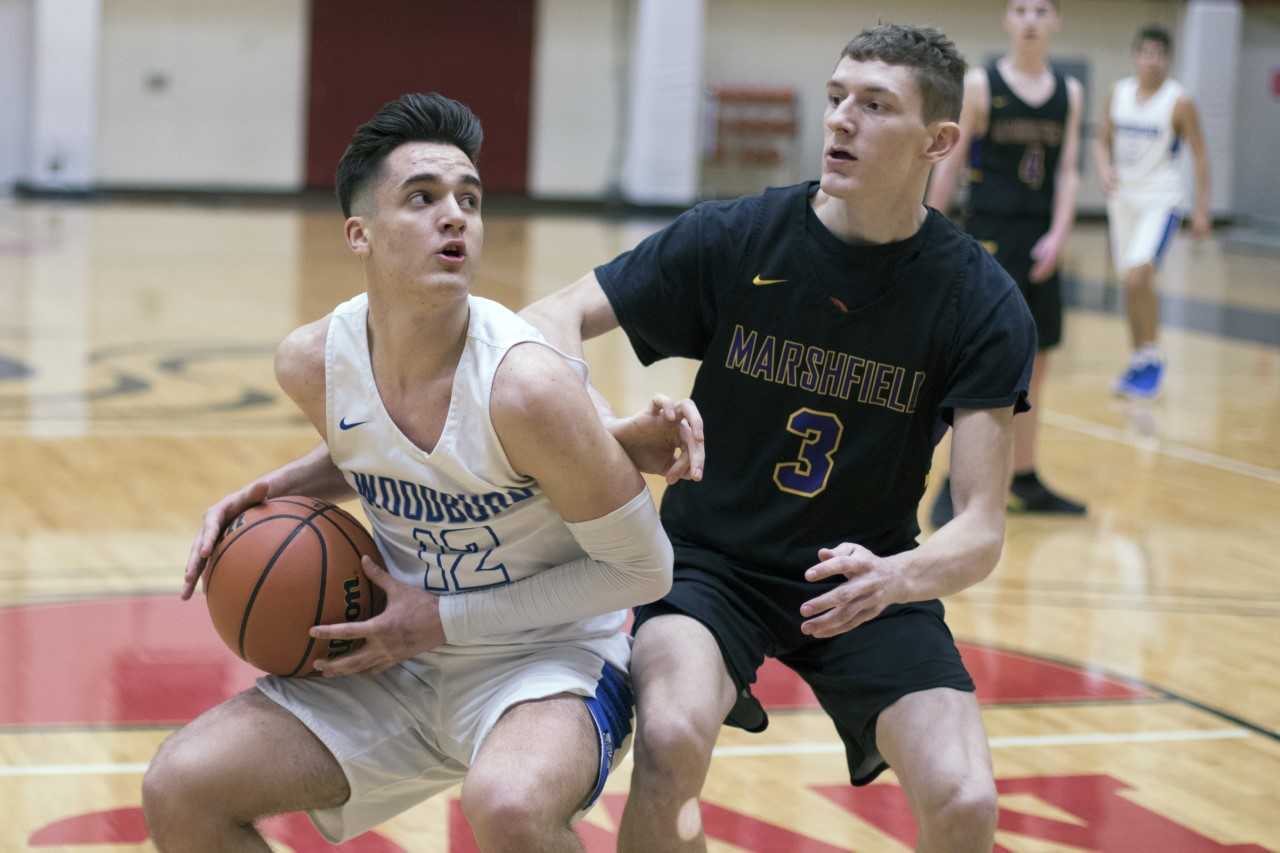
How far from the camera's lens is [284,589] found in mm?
2996

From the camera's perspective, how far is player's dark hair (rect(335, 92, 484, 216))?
3.04 m

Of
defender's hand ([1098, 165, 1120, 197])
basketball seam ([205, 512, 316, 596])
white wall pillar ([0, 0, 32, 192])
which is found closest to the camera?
basketball seam ([205, 512, 316, 596])

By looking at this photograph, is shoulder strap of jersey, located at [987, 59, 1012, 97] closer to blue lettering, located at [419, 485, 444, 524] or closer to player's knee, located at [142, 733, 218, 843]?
blue lettering, located at [419, 485, 444, 524]

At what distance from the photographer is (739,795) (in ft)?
13.4

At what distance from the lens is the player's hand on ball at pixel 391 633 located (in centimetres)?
298

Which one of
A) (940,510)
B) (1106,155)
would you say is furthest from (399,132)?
(1106,155)

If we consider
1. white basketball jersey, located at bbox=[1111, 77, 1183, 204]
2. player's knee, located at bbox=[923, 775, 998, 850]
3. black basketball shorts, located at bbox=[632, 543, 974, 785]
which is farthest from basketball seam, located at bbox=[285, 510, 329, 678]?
white basketball jersey, located at bbox=[1111, 77, 1183, 204]

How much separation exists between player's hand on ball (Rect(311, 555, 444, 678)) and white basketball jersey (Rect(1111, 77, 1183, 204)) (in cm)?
826

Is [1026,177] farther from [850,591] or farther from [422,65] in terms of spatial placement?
[422,65]

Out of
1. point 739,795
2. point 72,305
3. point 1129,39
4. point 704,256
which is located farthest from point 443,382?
point 1129,39

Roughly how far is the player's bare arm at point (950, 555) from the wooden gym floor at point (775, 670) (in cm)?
94

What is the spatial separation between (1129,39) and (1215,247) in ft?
12.6

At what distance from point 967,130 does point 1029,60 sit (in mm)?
358

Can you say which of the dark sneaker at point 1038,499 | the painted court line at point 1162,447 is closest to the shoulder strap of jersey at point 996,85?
the dark sneaker at point 1038,499
